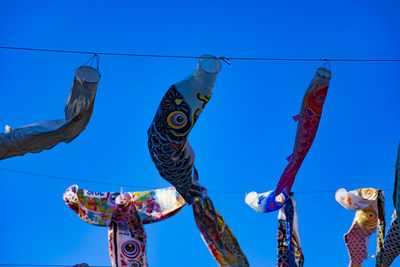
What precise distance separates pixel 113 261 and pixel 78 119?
3237 mm

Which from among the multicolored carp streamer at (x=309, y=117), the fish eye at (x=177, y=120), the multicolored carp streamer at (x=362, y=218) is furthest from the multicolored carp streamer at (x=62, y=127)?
the multicolored carp streamer at (x=362, y=218)

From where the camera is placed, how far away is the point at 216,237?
8.47m

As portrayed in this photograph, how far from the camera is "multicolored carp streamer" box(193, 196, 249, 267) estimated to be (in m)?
8.41

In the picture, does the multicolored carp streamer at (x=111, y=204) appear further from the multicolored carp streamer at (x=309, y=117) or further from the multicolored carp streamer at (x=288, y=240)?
the multicolored carp streamer at (x=309, y=117)

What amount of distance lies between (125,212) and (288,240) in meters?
2.82

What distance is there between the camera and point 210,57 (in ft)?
19.3

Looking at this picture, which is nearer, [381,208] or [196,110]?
[196,110]

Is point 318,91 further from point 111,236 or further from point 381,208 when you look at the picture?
point 111,236

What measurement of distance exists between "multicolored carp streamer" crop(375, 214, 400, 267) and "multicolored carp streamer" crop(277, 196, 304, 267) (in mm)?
1352

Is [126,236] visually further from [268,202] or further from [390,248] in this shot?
[390,248]

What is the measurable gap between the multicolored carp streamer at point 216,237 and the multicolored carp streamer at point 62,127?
3111mm

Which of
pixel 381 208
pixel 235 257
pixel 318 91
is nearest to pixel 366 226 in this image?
pixel 381 208

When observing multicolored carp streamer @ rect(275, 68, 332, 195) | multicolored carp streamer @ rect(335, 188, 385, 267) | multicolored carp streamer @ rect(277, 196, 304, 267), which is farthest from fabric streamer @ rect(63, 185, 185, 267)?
multicolored carp streamer @ rect(335, 188, 385, 267)

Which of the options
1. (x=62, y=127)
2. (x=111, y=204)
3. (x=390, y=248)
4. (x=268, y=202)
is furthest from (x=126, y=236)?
(x=390, y=248)
